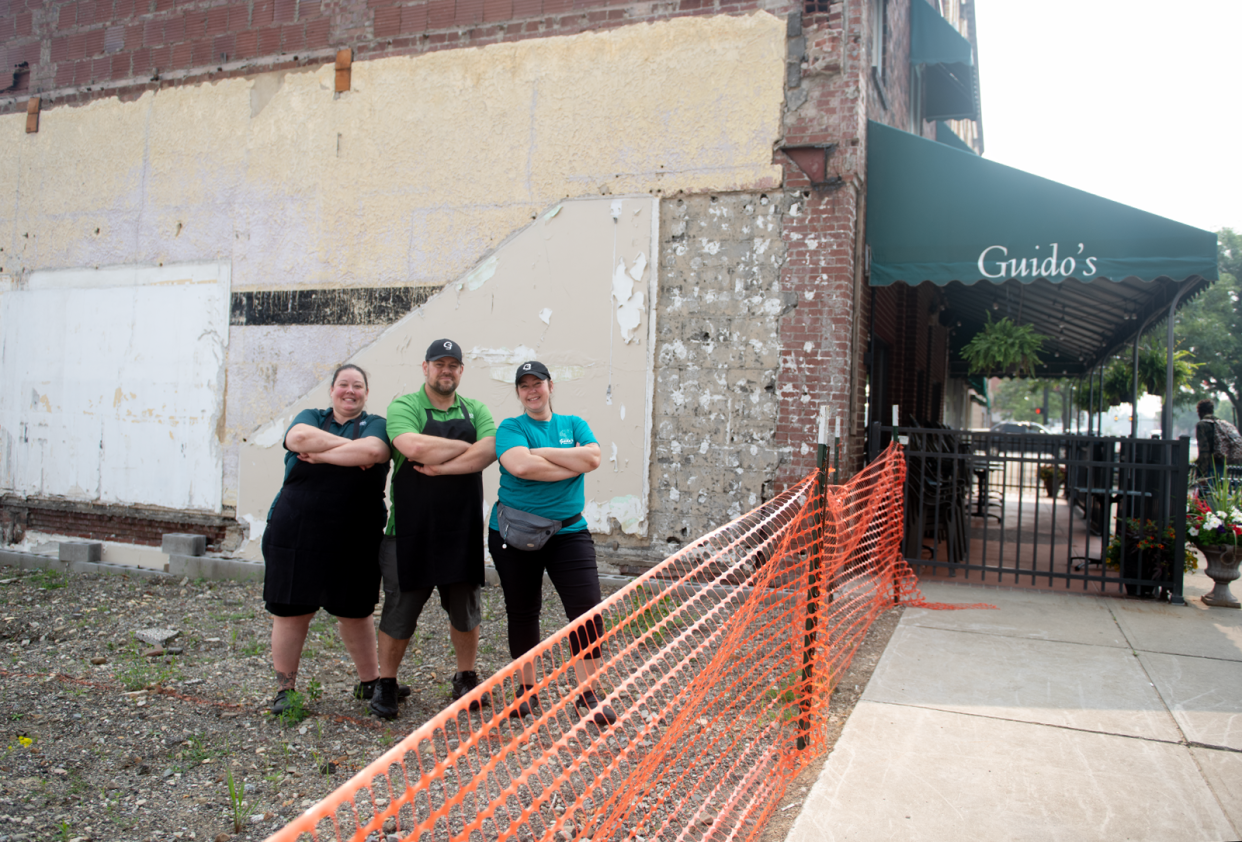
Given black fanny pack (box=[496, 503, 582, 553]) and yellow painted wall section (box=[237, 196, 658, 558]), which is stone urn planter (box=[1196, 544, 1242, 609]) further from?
black fanny pack (box=[496, 503, 582, 553])

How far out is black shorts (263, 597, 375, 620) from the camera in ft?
13.7

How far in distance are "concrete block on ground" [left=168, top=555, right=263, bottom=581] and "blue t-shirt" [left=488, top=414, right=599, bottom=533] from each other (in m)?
5.60

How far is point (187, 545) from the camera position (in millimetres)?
9047

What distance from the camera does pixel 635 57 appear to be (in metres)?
7.62

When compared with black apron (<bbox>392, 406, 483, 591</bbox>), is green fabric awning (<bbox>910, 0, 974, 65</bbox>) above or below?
above

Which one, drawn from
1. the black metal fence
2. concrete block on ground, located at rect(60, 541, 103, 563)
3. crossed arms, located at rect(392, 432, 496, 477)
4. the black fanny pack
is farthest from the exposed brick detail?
the black metal fence

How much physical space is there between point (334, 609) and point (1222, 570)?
6.82 metres

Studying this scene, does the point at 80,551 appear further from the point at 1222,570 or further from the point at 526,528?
the point at 1222,570

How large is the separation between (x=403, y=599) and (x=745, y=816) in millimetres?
2068

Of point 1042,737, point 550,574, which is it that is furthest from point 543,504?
point 1042,737

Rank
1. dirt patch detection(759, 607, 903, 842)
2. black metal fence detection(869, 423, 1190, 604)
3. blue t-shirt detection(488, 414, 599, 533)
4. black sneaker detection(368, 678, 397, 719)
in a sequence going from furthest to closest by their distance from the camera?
black metal fence detection(869, 423, 1190, 604) < black sneaker detection(368, 678, 397, 719) < blue t-shirt detection(488, 414, 599, 533) < dirt patch detection(759, 607, 903, 842)

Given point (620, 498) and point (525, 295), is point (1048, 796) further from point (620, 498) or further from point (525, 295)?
point (525, 295)

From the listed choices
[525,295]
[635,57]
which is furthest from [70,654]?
A: [635,57]

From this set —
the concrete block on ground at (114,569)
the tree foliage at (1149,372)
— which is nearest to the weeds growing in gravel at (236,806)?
the concrete block on ground at (114,569)
